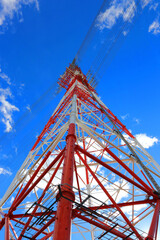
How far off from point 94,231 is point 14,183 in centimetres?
612

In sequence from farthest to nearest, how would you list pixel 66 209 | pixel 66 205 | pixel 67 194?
pixel 67 194 → pixel 66 205 → pixel 66 209

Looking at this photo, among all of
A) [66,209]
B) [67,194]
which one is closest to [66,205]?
[66,209]

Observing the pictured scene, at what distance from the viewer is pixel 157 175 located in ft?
32.9

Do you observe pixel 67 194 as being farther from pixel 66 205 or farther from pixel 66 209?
pixel 66 209

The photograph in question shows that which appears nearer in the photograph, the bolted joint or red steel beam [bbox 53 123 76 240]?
red steel beam [bbox 53 123 76 240]

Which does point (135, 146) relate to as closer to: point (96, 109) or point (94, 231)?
point (96, 109)

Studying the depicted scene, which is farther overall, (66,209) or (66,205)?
(66,205)

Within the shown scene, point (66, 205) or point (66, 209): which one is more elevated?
point (66, 205)

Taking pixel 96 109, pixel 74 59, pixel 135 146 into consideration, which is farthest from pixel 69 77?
pixel 135 146

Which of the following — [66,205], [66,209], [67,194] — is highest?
[67,194]

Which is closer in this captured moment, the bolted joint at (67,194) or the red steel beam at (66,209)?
→ the red steel beam at (66,209)

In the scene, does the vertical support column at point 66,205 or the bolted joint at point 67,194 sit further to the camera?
the bolted joint at point 67,194

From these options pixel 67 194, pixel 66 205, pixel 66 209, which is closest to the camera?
pixel 66 209

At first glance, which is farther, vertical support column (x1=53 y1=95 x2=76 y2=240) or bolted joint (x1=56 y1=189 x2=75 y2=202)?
bolted joint (x1=56 y1=189 x2=75 y2=202)
